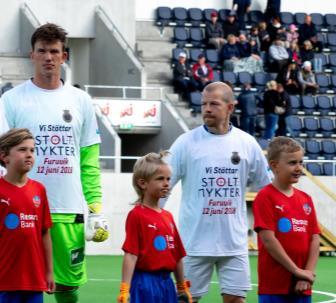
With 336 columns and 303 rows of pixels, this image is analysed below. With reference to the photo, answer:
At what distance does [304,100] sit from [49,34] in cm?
2191

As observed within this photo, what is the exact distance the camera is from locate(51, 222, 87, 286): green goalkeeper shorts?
906cm

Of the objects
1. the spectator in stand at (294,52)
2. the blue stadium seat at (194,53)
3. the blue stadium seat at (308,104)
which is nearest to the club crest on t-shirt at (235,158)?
the blue stadium seat at (194,53)

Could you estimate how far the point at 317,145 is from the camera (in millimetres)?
28828

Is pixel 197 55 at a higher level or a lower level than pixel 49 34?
higher

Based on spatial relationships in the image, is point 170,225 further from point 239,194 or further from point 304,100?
point 304,100

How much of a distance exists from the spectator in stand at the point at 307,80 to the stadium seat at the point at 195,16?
2.99m

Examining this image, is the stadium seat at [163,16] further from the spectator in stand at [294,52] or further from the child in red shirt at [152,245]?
the child in red shirt at [152,245]

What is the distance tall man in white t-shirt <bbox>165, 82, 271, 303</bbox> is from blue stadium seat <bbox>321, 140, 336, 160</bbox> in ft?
63.0

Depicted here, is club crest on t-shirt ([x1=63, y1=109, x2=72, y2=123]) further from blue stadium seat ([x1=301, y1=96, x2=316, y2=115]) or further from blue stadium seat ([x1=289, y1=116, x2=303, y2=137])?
blue stadium seat ([x1=301, y1=96, x2=316, y2=115])

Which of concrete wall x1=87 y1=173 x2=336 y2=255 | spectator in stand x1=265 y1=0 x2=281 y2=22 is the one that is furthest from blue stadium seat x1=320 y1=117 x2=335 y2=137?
concrete wall x1=87 y1=173 x2=336 y2=255

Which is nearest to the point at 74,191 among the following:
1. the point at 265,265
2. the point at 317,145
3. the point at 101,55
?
the point at 265,265

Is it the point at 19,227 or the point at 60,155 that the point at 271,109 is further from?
the point at 19,227

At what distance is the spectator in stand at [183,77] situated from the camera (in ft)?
95.5

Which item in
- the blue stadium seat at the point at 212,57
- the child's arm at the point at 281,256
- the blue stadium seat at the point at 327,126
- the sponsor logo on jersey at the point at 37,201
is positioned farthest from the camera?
the blue stadium seat at the point at 212,57
